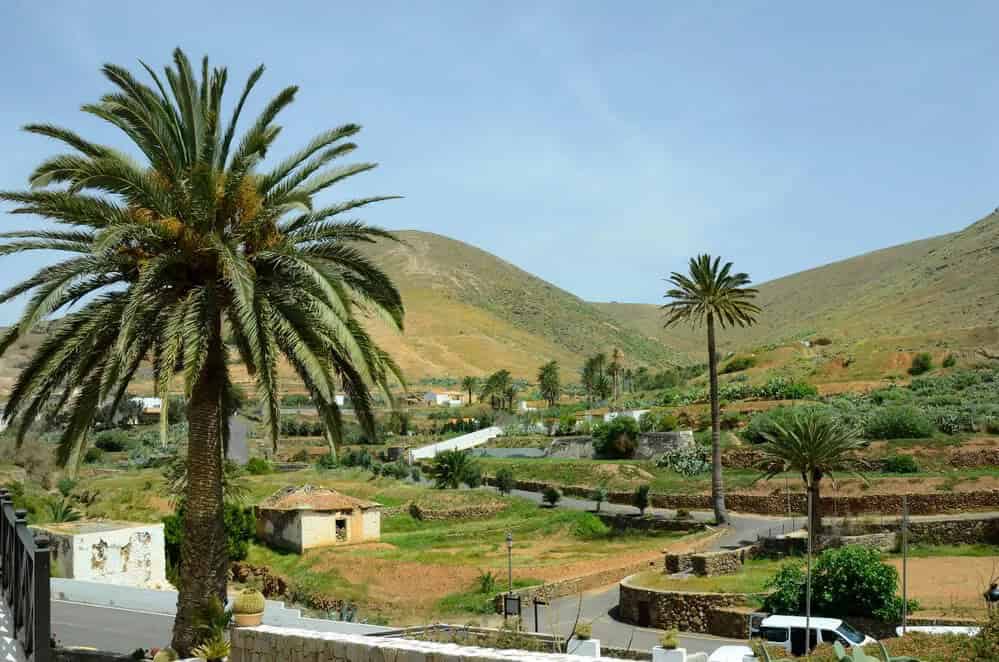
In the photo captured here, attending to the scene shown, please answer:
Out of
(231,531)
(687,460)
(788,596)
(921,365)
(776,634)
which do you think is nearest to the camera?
(776,634)

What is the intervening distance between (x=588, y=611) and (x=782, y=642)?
10.5 m

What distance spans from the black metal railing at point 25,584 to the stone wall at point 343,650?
3.07 meters

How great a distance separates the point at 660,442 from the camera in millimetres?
61531

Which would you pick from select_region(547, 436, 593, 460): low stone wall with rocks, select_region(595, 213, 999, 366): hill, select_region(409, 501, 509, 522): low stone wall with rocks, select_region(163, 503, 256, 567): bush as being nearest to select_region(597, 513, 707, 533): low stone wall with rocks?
select_region(409, 501, 509, 522): low stone wall with rocks

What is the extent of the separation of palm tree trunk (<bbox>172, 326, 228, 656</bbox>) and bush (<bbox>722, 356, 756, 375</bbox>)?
76816mm

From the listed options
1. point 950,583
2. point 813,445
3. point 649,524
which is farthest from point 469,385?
point 950,583

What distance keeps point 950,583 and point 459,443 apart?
52830 millimetres

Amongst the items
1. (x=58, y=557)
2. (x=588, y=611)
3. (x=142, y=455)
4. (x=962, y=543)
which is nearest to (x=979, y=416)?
(x=962, y=543)

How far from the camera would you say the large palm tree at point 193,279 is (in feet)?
43.6

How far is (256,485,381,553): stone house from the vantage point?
4409cm

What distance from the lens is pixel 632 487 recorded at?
55.1 m

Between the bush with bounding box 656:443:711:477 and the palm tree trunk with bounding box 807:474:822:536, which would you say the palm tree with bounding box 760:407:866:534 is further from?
the bush with bounding box 656:443:711:477

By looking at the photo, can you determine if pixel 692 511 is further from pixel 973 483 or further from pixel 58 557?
pixel 58 557

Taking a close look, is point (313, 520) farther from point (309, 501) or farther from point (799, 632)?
point (799, 632)
